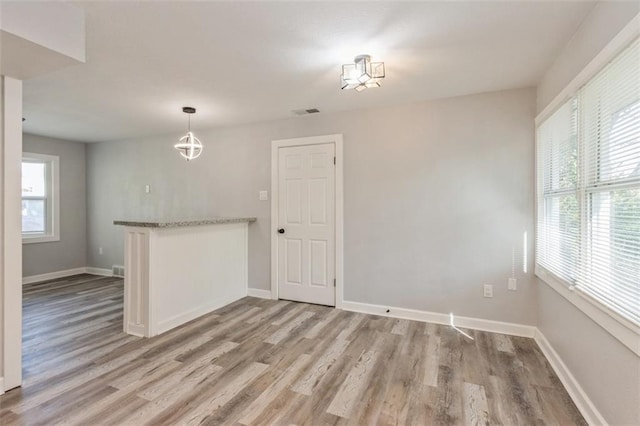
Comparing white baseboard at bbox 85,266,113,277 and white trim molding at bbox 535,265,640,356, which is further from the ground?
white trim molding at bbox 535,265,640,356

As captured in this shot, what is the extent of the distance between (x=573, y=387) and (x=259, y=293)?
10.7 ft

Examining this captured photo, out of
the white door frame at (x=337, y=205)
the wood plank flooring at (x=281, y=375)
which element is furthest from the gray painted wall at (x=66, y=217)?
the white door frame at (x=337, y=205)

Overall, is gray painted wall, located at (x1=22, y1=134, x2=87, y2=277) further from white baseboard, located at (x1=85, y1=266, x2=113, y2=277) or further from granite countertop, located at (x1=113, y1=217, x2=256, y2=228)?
granite countertop, located at (x1=113, y1=217, x2=256, y2=228)

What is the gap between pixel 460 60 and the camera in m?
2.41

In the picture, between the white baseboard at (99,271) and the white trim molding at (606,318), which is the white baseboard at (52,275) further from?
the white trim molding at (606,318)

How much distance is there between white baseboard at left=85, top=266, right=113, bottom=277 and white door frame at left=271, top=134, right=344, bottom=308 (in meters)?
3.33

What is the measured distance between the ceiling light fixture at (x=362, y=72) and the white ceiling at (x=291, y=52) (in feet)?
0.23

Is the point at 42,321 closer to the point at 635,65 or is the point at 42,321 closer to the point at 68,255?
the point at 68,255

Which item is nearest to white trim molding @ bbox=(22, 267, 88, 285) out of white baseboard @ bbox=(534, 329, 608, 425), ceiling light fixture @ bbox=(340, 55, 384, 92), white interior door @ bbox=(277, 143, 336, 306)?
white interior door @ bbox=(277, 143, 336, 306)

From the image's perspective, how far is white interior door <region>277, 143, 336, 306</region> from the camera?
379 cm

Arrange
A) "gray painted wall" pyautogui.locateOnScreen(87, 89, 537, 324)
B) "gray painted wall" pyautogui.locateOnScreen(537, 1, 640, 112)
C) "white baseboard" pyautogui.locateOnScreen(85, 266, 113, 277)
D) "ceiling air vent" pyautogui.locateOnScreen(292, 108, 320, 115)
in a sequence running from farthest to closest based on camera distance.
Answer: "white baseboard" pyautogui.locateOnScreen(85, 266, 113, 277) → "ceiling air vent" pyautogui.locateOnScreen(292, 108, 320, 115) → "gray painted wall" pyautogui.locateOnScreen(87, 89, 537, 324) → "gray painted wall" pyautogui.locateOnScreen(537, 1, 640, 112)

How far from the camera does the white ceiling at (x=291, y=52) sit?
1808 mm

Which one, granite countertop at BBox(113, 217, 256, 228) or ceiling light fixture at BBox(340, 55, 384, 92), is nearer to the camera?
ceiling light fixture at BBox(340, 55, 384, 92)

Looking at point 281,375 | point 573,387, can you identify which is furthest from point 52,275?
point 573,387
